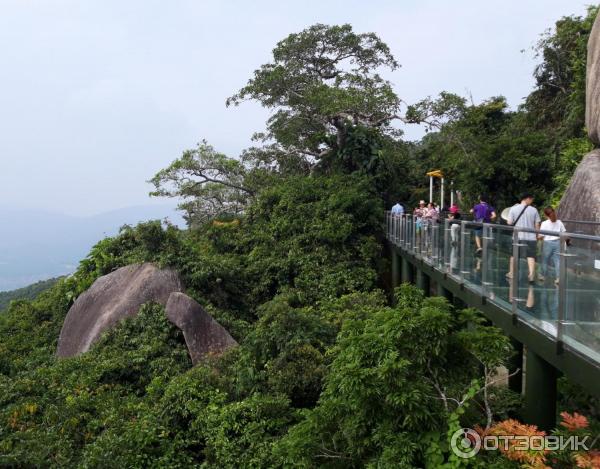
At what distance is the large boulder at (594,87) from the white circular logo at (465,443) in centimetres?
1008

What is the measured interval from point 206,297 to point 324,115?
815 centimetres

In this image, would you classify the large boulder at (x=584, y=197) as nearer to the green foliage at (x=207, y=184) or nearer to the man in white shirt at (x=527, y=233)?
the man in white shirt at (x=527, y=233)

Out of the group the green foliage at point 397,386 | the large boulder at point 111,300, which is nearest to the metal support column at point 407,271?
the large boulder at point 111,300

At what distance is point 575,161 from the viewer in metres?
16.2

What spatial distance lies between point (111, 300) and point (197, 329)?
357 cm

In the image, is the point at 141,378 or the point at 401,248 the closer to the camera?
the point at 141,378

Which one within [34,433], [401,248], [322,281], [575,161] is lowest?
[34,433]

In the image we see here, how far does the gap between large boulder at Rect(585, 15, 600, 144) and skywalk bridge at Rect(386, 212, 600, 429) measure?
5626 millimetres

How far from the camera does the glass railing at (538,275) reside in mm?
4352

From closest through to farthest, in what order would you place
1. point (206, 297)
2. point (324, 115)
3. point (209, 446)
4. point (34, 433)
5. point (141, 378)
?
point (209, 446)
point (34, 433)
point (141, 378)
point (206, 297)
point (324, 115)

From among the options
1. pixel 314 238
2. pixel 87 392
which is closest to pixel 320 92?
pixel 314 238

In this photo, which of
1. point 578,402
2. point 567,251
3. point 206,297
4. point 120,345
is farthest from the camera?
point 206,297

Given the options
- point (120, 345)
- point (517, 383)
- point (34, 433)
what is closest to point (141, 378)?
point (120, 345)

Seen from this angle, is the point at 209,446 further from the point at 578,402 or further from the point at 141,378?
the point at 578,402
